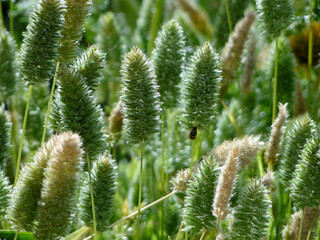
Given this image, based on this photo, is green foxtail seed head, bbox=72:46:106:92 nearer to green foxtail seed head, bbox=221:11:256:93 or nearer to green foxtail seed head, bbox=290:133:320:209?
green foxtail seed head, bbox=290:133:320:209

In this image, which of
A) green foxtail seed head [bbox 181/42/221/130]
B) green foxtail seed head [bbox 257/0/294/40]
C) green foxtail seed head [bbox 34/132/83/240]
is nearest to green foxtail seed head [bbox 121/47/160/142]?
green foxtail seed head [bbox 181/42/221/130]

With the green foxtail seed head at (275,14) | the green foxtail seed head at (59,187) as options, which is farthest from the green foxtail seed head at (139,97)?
the green foxtail seed head at (275,14)

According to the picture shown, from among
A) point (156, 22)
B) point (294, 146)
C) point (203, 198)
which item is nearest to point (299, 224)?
point (294, 146)

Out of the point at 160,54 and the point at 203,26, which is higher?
the point at 203,26

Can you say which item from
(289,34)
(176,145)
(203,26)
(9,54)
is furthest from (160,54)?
(203,26)

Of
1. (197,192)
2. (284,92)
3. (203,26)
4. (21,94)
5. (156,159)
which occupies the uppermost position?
(203,26)

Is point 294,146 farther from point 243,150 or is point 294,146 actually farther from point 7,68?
point 7,68

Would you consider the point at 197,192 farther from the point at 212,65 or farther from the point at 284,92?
the point at 284,92
